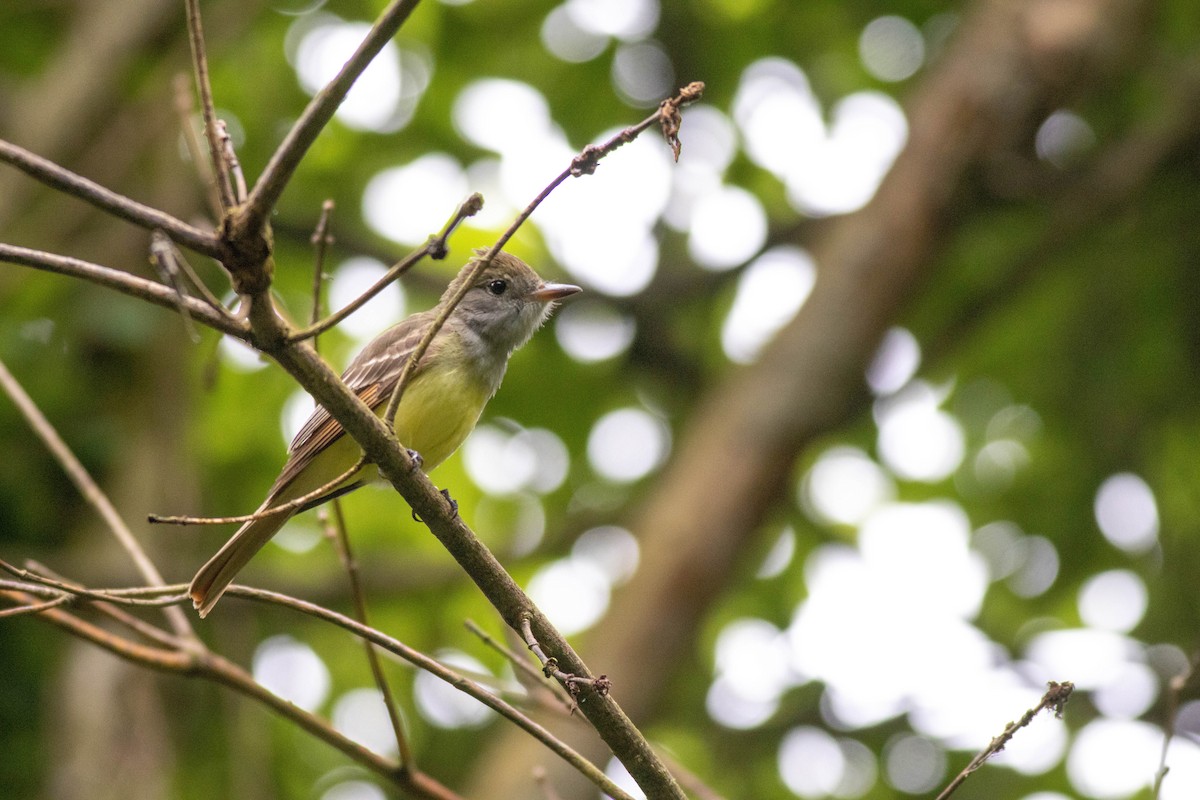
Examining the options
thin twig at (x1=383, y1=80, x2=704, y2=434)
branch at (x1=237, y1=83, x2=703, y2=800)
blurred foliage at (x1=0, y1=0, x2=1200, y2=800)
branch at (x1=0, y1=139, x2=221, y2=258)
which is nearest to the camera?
branch at (x1=0, y1=139, x2=221, y2=258)

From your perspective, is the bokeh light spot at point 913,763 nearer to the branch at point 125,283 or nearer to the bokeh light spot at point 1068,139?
the bokeh light spot at point 1068,139

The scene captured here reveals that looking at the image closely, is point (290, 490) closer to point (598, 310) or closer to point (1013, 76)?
point (598, 310)

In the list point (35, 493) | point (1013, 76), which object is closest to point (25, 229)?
point (35, 493)

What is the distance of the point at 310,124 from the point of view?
1.94 meters

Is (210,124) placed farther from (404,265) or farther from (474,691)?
(474,691)

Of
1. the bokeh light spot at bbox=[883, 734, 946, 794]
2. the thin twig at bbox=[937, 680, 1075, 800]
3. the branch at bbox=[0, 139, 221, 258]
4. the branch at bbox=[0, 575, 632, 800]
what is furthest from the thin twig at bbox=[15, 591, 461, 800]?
the bokeh light spot at bbox=[883, 734, 946, 794]

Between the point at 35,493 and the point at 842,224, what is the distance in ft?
15.0

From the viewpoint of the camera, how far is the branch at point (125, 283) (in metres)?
1.95

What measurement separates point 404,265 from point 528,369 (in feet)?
19.0

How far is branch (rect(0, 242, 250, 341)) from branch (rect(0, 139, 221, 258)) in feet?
0.33

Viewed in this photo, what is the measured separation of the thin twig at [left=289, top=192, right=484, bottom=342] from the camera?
6.68 feet

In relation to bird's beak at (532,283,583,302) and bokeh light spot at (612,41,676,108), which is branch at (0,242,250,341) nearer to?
bird's beak at (532,283,583,302)

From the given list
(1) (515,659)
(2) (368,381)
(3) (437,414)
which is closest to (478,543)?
(1) (515,659)

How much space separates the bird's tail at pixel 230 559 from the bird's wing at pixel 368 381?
0.25 m
